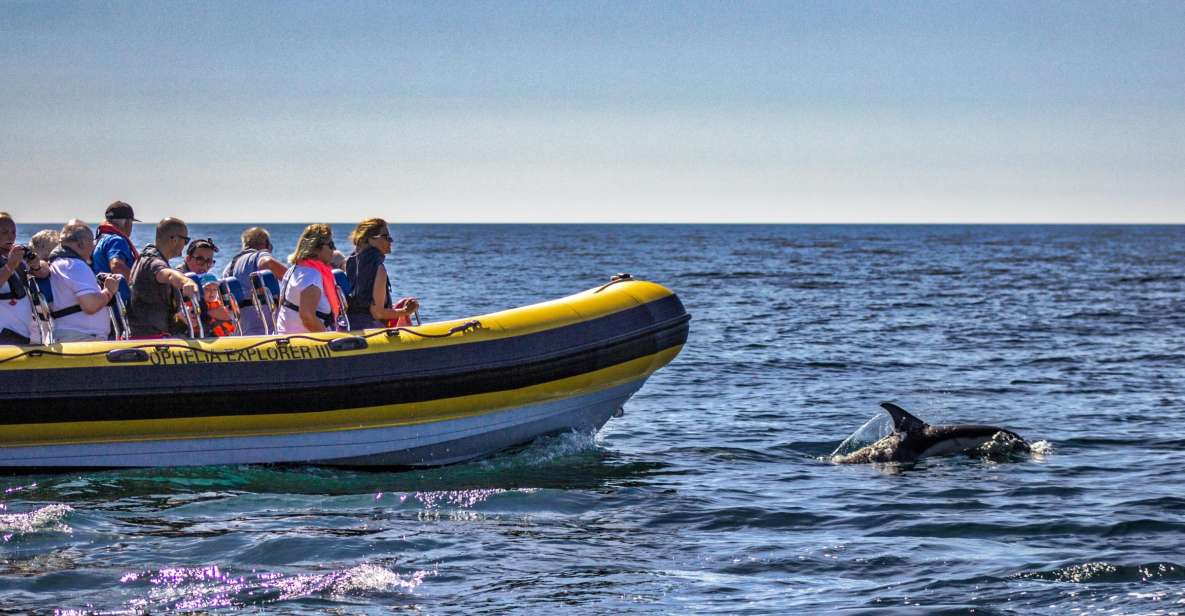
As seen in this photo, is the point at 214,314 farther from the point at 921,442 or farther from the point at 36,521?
the point at 921,442

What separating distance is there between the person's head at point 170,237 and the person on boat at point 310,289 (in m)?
0.79

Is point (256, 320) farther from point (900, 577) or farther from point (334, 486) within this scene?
point (900, 577)

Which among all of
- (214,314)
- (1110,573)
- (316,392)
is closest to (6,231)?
(214,314)

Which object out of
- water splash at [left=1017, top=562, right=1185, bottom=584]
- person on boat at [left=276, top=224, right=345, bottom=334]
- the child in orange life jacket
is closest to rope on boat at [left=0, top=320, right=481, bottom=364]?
person on boat at [left=276, top=224, right=345, bottom=334]

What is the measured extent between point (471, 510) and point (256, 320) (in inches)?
117

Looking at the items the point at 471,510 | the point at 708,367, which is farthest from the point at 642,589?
the point at 708,367

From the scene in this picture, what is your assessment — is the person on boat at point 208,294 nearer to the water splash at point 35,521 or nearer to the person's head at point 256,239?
the person's head at point 256,239

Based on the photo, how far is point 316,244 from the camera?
8.92 meters

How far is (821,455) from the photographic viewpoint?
1067 centimetres

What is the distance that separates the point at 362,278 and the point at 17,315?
2.46 m

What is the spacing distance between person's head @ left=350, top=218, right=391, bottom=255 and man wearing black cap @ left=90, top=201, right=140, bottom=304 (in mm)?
1691

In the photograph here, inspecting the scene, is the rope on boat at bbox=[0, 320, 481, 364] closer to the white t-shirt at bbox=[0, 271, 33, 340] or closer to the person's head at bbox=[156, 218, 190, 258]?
the white t-shirt at bbox=[0, 271, 33, 340]

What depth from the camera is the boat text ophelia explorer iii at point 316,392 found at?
8.58 m

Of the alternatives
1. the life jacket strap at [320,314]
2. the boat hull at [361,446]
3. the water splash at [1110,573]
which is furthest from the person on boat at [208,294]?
the water splash at [1110,573]
